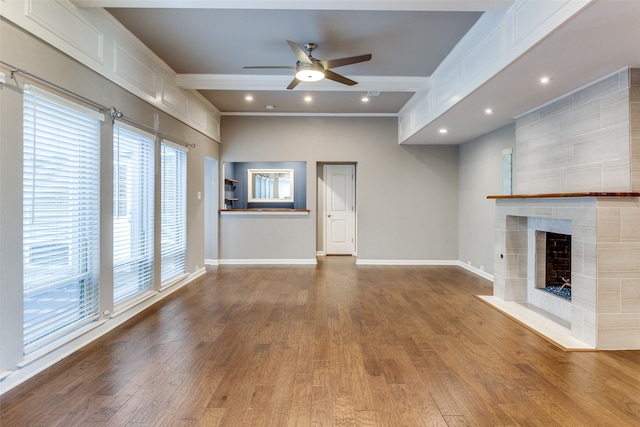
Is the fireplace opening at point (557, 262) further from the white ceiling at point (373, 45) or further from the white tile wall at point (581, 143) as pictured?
the white ceiling at point (373, 45)

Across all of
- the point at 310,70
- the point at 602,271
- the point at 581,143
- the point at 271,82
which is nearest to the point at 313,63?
the point at 310,70

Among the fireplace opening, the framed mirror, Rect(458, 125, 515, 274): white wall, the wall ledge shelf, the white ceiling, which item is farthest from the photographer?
the framed mirror

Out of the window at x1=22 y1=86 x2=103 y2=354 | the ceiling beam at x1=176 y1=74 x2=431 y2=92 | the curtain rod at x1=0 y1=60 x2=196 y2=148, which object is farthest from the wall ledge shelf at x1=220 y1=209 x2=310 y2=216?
the window at x1=22 y1=86 x2=103 y2=354

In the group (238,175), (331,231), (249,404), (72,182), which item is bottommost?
(249,404)

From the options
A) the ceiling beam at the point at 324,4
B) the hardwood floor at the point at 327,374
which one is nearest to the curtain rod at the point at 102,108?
the ceiling beam at the point at 324,4

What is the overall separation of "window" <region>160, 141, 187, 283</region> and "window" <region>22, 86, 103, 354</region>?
1.30m

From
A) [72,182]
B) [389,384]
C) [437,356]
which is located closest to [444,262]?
[437,356]

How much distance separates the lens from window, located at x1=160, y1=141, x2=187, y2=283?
4.21 meters

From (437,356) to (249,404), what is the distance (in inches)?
57.1

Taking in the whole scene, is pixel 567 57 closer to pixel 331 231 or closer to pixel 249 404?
pixel 249 404

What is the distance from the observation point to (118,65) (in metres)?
3.18

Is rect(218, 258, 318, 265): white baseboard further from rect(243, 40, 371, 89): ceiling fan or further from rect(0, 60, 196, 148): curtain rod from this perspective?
rect(243, 40, 371, 89): ceiling fan

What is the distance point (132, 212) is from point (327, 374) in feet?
8.56

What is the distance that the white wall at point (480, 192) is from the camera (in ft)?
16.2
